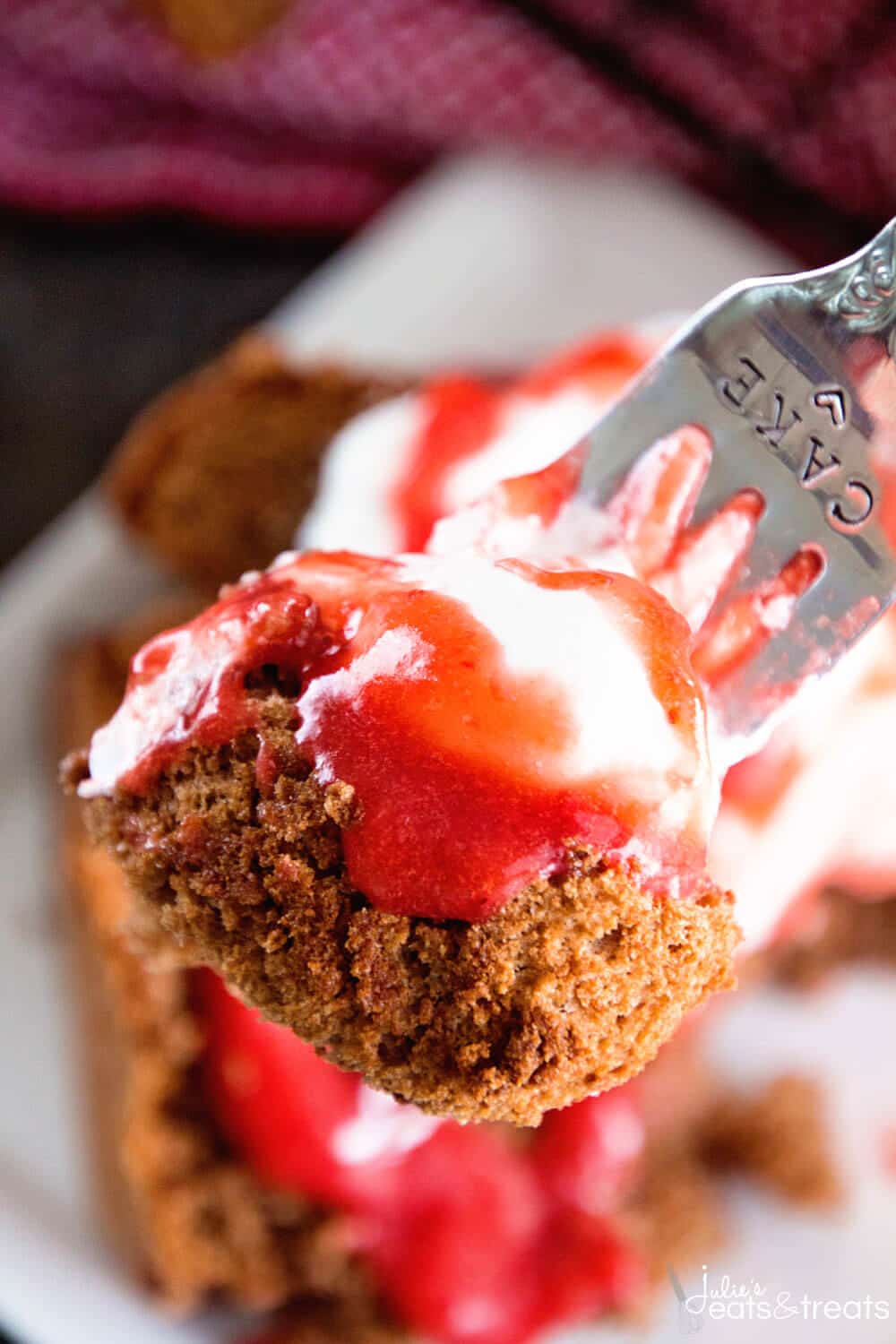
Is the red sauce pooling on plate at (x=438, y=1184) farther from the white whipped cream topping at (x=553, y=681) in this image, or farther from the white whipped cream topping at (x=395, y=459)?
the white whipped cream topping at (x=553, y=681)

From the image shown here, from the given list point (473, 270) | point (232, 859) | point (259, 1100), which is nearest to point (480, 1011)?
point (232, 859)

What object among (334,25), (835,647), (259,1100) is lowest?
(259,1100)

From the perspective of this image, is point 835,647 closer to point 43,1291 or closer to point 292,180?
point 43,1291

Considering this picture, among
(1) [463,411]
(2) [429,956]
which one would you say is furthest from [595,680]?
(1) [463,411]

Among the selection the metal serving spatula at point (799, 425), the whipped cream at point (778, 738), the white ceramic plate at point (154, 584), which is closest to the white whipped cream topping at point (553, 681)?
the metal serving spatula at point (799, 425)

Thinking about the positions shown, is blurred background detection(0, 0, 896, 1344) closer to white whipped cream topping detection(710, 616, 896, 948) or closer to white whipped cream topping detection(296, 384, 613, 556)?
white whipped cream topping detection(296, 384, 613, 556)

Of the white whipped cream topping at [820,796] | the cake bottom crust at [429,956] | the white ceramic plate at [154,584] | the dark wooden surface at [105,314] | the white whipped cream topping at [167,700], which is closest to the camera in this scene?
the cake bottom crust at [429,956]

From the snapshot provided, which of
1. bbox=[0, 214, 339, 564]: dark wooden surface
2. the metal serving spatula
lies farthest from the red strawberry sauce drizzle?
bbox=[0, 214, 339, 564]: dark wooden surface
